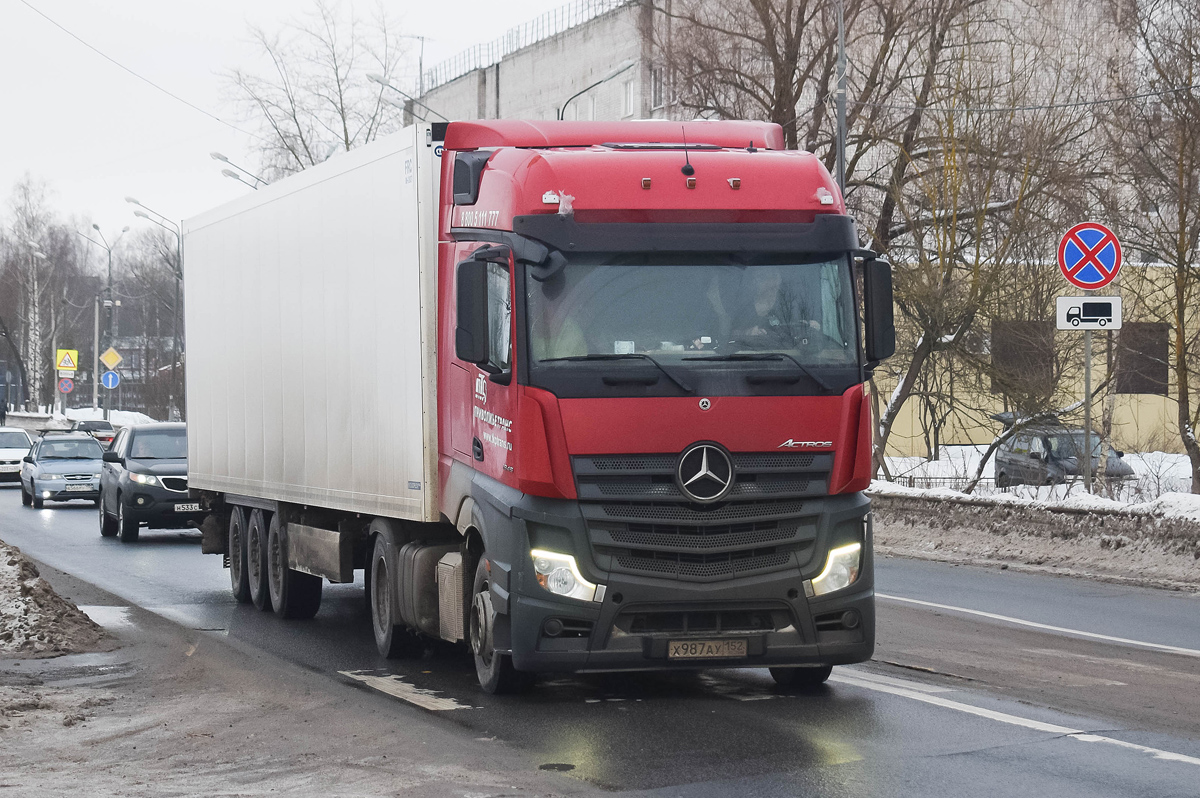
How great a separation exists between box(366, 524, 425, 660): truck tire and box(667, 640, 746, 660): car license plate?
289 cm

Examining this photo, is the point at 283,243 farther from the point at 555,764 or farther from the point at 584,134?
the point at 555,764

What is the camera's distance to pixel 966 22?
1093 inches

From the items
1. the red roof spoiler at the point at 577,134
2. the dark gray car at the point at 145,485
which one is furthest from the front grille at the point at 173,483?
the red roof spoiler at the point at 577,134

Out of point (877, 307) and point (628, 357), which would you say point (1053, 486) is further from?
point (628, 357)

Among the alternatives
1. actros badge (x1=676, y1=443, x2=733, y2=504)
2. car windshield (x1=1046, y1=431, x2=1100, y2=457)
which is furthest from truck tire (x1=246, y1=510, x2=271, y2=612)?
car windshield (x1=1046, y1=431, x2=1100, y2=457)

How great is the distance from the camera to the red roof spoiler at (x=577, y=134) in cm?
988

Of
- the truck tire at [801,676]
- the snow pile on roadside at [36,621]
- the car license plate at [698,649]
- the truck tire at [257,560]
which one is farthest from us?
the truck tire at [257,560]

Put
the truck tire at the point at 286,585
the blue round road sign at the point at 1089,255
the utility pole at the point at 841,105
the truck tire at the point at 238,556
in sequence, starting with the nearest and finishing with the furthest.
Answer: the truck tire at the point at 286,585, the truck tire at the point at 238,556, the blue round road sign at the point at 1089,255, the utility pole at the point at 841,105

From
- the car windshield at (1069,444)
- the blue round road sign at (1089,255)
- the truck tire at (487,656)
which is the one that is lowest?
the truck tire at (487,656)

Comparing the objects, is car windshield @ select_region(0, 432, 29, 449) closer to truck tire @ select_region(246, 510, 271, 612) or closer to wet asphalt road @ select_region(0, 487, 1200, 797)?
truck tire @ select_region(246, 510, 271, 612)

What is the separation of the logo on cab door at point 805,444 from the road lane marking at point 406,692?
2299mm

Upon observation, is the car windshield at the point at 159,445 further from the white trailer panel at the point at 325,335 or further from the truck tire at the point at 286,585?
the truck tire at the point at 286,585

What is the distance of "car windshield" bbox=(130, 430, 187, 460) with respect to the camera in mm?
25031

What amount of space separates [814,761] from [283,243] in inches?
301
